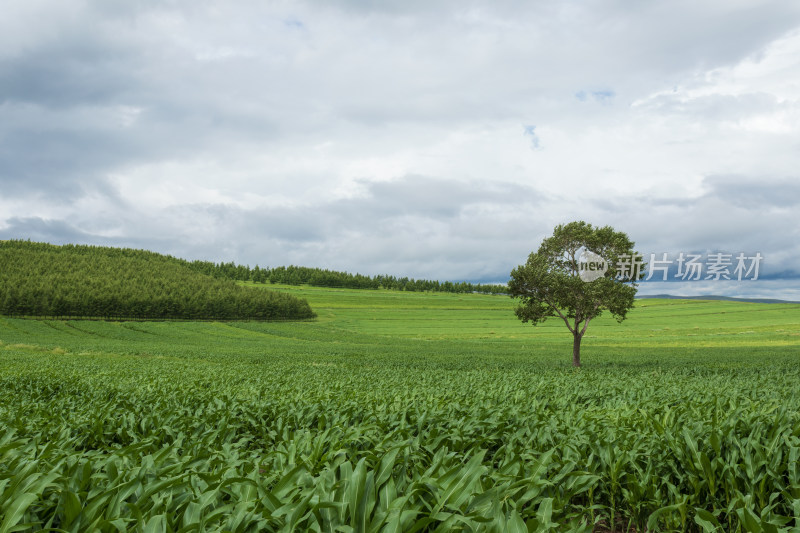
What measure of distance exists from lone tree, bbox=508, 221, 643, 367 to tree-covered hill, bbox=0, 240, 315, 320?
9759cm

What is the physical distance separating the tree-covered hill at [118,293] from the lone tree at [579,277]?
3842 inches

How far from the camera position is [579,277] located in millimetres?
30391

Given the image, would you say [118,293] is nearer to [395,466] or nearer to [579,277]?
[579,277]

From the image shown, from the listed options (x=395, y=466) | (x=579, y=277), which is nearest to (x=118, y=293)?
(x=579, y=277)

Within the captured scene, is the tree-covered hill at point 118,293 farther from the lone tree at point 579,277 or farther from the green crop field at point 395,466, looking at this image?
the green crop field at point 395,466

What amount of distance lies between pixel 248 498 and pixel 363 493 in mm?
1033

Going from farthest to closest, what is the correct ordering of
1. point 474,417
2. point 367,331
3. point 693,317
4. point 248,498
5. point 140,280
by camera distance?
point 140,280 → point 693,317 → point 367,331 → point 474,417 → point 248,498

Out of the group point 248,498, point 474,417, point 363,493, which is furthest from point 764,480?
point 248,498

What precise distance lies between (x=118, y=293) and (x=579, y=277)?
11448cm

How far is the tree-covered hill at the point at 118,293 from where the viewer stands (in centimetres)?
10000

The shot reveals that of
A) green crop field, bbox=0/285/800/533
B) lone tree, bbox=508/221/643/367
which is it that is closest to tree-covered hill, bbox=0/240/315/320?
lone tree, bbox=508/221/643/367

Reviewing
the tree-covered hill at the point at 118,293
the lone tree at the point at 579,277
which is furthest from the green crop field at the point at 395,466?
Result: the tree-covered hill at the point at 118,293

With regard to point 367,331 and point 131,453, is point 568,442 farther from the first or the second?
point 367,331

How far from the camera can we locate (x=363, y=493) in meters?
A: 3.18
